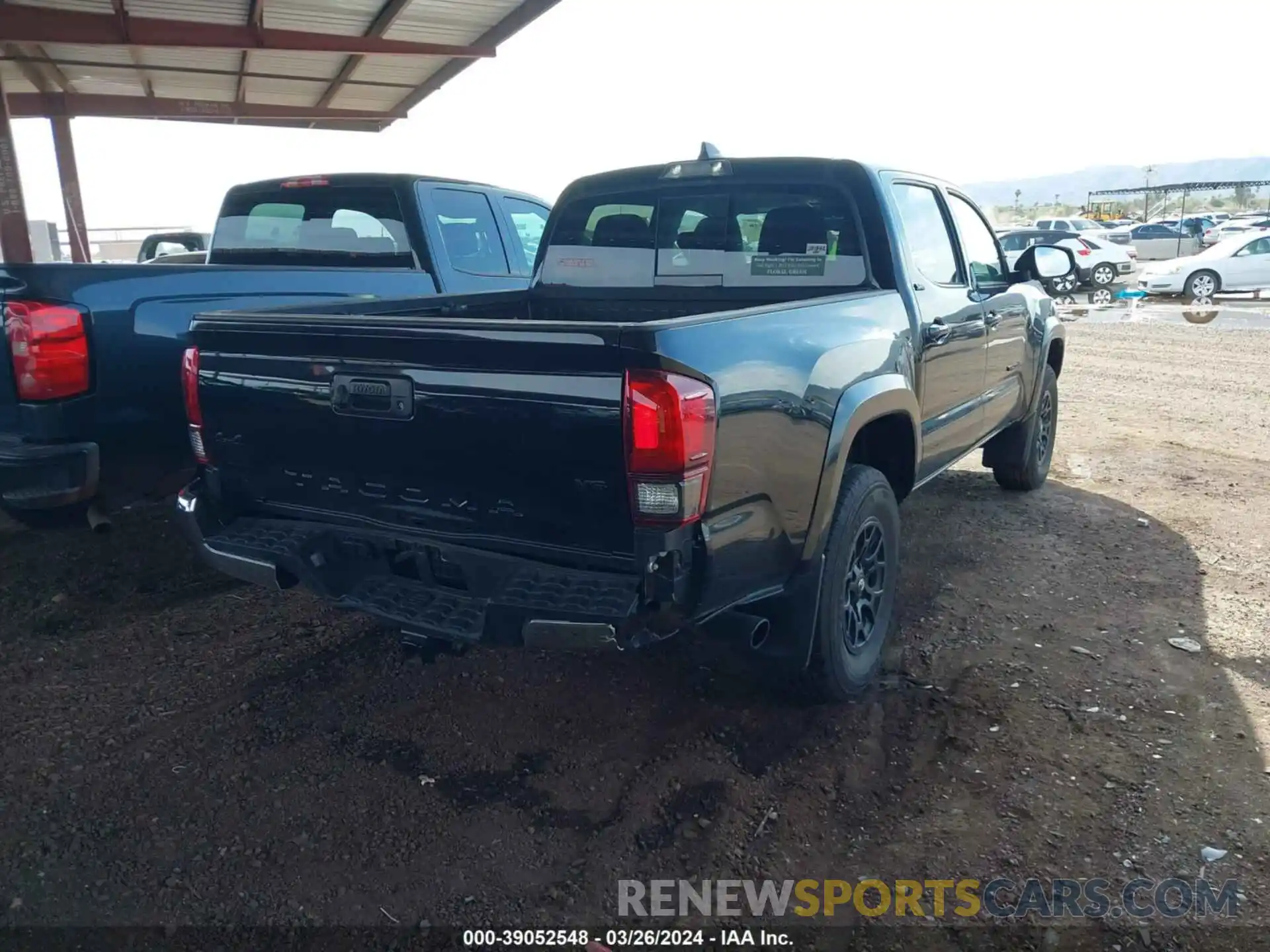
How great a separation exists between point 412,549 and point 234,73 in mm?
15870

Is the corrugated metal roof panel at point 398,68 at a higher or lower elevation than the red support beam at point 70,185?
higher

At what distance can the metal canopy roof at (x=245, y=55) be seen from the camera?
11719mm

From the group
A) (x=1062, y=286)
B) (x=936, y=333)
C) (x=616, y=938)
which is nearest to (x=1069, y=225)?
(x=1062, y=286)

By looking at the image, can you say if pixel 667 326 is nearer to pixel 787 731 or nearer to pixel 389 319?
pixel 389 319

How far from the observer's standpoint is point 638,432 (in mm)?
2424

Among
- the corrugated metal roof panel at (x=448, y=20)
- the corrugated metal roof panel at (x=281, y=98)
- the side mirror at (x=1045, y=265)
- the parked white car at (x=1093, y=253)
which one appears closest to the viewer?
the side mirror at (x=1045, y=265)

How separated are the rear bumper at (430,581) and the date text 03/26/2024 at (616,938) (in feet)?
2.47

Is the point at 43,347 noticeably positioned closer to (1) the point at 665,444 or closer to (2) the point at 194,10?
(1) the point at 665,444

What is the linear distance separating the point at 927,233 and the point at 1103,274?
22.0 metres

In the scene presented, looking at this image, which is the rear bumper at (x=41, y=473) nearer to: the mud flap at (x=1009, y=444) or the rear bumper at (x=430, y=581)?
the rear bumper at (x=430, y=581)

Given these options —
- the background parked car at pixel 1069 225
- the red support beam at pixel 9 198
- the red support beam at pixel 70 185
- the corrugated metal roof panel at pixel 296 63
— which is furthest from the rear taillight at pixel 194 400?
the background parked car at pixel 1069 225

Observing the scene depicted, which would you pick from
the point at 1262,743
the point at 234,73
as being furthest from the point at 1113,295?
the point at 1262,743

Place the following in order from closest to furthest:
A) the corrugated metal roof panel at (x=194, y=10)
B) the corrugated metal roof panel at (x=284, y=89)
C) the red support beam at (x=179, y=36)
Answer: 1. the red support beam at (x=179, y=36)
2. the corrugated metal roof panel at (x=194, y=10)
3. the corrugated metal roof panel at (x=284, y=89)

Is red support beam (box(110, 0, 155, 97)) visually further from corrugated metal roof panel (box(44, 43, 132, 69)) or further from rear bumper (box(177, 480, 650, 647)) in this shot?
rear bumper (box(177, 480, 650, 647))
